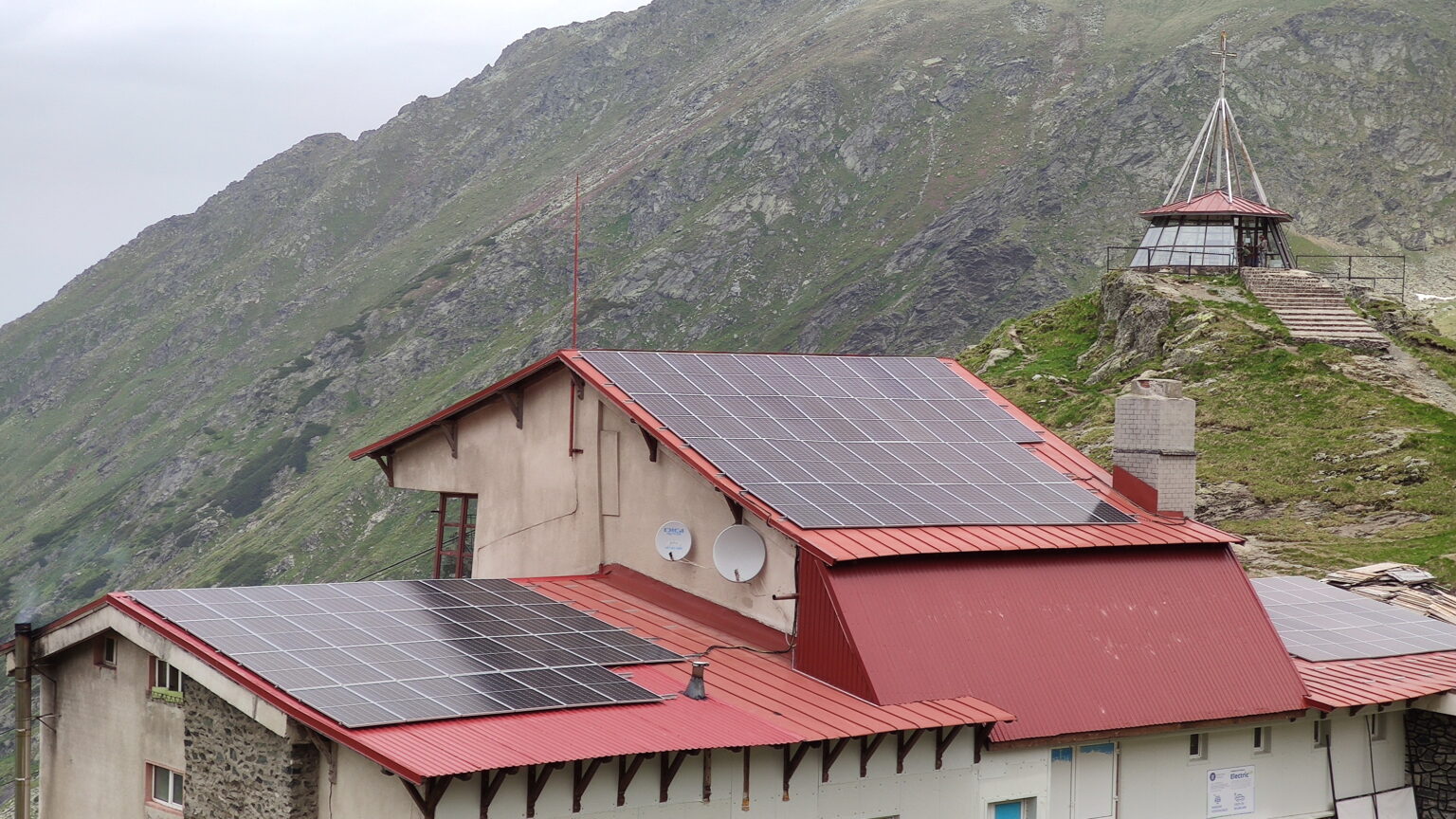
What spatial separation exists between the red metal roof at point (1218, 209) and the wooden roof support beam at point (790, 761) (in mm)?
59375

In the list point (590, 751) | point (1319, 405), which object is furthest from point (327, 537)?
point (590, 751)

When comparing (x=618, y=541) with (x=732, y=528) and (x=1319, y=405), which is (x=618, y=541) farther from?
(x=1319, y=405)

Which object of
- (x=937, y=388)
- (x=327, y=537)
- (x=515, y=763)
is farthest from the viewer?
(x=327, y=537)

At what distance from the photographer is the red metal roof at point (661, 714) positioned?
20656mm

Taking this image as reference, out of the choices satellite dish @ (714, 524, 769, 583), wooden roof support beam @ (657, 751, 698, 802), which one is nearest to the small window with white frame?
satellite dish @ (714, 524, 769, 583)

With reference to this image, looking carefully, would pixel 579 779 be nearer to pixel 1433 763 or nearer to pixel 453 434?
pixel 453 434

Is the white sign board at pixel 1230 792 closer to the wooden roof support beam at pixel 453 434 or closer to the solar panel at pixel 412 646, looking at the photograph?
the solar panel at pixel 412 646

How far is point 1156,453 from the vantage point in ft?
106

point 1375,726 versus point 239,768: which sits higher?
point 1375,726

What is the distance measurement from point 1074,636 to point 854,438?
6.27 m

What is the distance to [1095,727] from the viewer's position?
27.1 metres

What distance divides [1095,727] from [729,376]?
10814 millimetres

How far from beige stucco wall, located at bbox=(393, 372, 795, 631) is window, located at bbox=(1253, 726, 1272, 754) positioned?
980cm

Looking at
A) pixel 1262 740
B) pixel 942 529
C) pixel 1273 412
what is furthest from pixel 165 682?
pixel 1273 412
